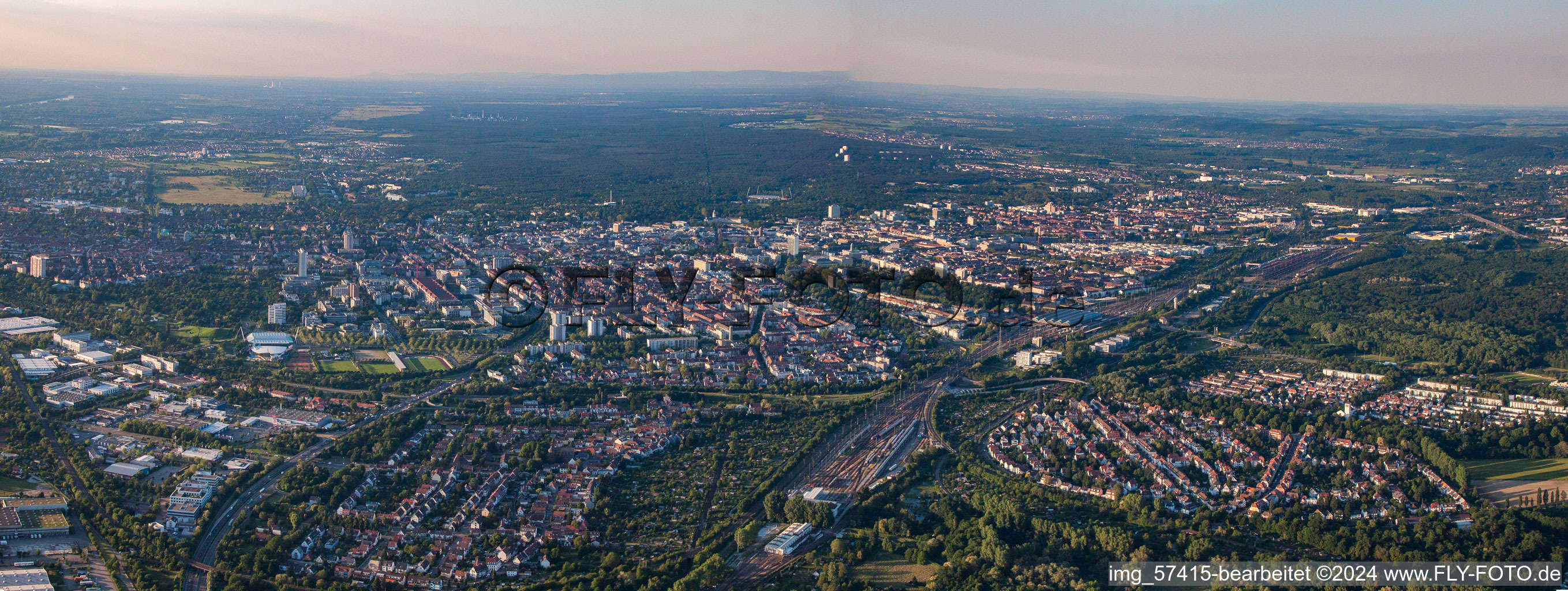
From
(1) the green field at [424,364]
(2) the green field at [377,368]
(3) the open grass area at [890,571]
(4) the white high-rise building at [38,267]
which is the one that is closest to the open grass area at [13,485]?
(2) the green field at [377,368]

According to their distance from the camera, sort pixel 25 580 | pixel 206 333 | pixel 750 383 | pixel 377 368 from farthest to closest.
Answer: pixel 206 333 < pixel 377 368 < pixel 750 383 < pixel 25 580

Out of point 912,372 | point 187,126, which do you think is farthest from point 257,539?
point 187,126

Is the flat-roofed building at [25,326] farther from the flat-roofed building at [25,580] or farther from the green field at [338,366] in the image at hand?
the flat-roofed building at [25,580]

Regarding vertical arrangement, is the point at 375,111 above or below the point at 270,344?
above

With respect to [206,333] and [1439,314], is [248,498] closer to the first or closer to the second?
[206,333]

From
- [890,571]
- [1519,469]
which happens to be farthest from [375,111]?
[1519,469]
